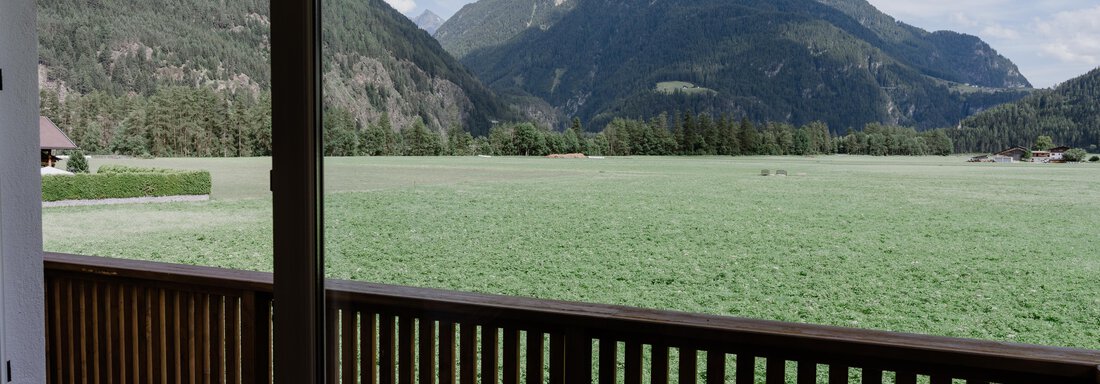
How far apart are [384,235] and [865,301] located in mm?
1645

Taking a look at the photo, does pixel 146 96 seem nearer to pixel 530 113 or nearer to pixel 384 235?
pixel 384 235

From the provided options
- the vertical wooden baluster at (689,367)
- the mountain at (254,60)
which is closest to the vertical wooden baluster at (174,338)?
the mountain at (254,60)

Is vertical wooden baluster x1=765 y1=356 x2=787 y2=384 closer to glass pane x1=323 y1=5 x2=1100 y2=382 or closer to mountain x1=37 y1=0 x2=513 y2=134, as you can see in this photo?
glass pane x1=323 y1=5 x2=1100 y2=382

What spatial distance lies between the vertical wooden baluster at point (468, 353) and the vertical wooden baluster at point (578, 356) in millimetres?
202

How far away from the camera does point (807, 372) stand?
1.22 m

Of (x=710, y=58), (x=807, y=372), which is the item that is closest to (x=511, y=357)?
(x=807, y=372)

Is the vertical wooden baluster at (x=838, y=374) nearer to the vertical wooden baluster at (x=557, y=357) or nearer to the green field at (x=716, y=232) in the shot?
the vertical wooden baluster at (x=557, y=357)

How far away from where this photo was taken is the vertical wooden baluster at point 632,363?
135 centimetres

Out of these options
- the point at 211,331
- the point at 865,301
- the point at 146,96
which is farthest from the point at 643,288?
the point at 146,96

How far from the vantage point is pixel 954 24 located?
1462 millimetres

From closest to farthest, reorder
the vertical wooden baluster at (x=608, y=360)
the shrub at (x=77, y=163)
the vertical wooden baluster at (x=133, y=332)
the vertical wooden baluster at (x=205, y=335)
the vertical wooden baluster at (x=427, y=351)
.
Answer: the vertical wooden baluster at (x=608, y=360) < the vertical wooden baluster at (x=427, y=351) < the vertical wooden baluster at (x=205, y=335) < the vertical wooden baluster at (x=133, y=332) < the shrub at (x=77, y=163)

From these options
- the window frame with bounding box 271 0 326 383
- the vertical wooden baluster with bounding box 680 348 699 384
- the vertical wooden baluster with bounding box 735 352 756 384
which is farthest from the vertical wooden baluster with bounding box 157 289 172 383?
→ the vertical wooden baluster with bounding box 735 352 756 384

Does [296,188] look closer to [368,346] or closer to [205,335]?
[368,346]

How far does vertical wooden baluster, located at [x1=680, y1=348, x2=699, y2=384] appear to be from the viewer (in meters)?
1.30
